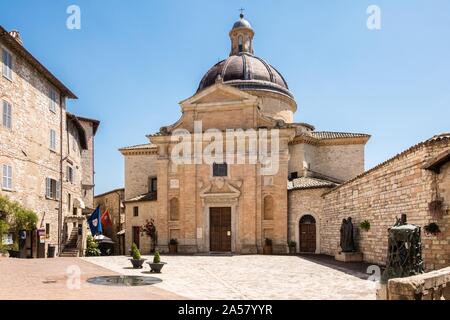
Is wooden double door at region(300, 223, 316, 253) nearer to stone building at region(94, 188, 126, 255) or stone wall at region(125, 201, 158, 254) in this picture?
stone wall at region(125, 201, 158, 254)

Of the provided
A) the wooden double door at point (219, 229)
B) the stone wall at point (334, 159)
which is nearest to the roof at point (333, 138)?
the stone wall at point (334, 159)

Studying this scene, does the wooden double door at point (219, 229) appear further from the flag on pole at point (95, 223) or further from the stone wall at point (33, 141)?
the stone wall at point (33, 141)

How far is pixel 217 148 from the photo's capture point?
28.9m

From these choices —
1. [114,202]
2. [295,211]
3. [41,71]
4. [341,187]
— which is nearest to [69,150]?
[41,71]

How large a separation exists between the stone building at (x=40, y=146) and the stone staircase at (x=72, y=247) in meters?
0.06

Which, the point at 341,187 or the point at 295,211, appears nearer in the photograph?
the point at 341,187

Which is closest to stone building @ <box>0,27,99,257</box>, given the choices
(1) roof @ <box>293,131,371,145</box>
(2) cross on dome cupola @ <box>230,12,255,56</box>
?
(1) roof @ <box>293,131,371,145</box>

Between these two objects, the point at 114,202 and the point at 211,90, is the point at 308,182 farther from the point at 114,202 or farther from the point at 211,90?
the point at 114,202

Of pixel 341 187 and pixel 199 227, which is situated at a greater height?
pixel 341 187

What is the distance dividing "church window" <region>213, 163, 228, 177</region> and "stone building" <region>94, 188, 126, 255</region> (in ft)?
44.0

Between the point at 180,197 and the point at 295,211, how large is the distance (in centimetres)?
770

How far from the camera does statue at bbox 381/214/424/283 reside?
893 centimetres

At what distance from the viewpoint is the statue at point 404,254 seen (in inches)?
352

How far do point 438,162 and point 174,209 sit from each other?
19486 mm
